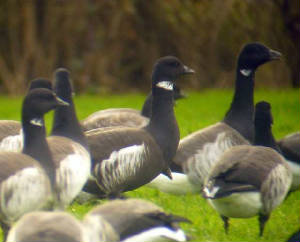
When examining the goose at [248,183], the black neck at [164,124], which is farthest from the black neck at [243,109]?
the goose at [248,183]

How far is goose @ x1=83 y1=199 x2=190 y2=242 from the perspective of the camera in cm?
643

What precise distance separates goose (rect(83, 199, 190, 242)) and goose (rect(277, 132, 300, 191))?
3.42 meters

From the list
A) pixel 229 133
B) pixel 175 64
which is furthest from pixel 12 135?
pixel 229 133

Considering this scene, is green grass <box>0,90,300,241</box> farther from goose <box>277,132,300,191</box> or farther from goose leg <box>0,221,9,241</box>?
goose leg <box>0,221,9,241</box>

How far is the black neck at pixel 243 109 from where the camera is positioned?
10.4 meters

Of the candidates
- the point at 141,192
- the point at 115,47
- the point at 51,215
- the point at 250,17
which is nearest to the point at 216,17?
the point at 250,17

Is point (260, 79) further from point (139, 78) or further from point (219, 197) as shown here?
point (219, 197)

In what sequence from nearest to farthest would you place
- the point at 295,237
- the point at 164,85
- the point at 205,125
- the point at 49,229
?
1. the point at 49,229
2. the point at 295,237
3. the point at 164,85
4. the point at 205,125

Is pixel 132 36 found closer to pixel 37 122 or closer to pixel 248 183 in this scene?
pixel 37 122

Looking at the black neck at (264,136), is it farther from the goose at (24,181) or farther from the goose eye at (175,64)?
the goose at (24,181)

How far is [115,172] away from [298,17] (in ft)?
43.6

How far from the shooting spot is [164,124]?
9.80 m

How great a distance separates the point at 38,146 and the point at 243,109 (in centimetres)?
338

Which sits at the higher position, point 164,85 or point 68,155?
point 164,85
